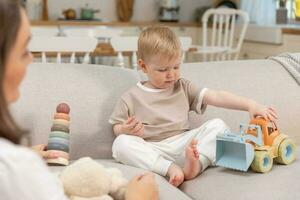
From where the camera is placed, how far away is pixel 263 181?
155 centimetres

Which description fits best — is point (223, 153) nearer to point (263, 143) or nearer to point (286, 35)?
point (263, 143)

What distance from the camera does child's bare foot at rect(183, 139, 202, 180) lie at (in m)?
1.64

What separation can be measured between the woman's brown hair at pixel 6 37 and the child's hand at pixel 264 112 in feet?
3.52

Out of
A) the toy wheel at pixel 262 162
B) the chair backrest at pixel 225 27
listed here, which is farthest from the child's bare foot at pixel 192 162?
the chair backrest at pixel 225 27

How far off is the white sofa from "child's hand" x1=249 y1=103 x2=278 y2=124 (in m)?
0.16

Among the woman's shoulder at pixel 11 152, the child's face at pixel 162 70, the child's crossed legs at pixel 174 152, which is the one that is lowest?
the child's crossed legs at pixel 174 152

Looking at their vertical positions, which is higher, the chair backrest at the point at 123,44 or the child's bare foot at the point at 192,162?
the chair backrest at the point at 123,44

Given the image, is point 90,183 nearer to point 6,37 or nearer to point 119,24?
point 6,37

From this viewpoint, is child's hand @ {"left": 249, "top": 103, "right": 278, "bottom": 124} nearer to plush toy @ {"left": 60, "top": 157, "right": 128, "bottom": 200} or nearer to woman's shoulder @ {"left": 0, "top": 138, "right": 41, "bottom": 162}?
plush toy @ {"left": 60, "top": 157, "right": 128, "bottom": 200}

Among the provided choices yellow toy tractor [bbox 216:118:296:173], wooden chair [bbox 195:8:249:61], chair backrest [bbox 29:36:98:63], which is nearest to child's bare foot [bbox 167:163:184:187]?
yellow toy tractor [bbox 216:118:296:173]

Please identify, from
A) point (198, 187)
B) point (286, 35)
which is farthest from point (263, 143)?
point (286, 35)

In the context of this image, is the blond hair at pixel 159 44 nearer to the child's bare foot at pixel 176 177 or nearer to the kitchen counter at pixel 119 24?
the child's bare foot at pixel 176 177

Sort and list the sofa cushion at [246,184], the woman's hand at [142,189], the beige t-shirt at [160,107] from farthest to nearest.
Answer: the beige t-shirt at [160,107], the sofa cushion at [246,184], the woman's hand at [142,189]

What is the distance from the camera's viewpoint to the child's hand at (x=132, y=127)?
1.75m
